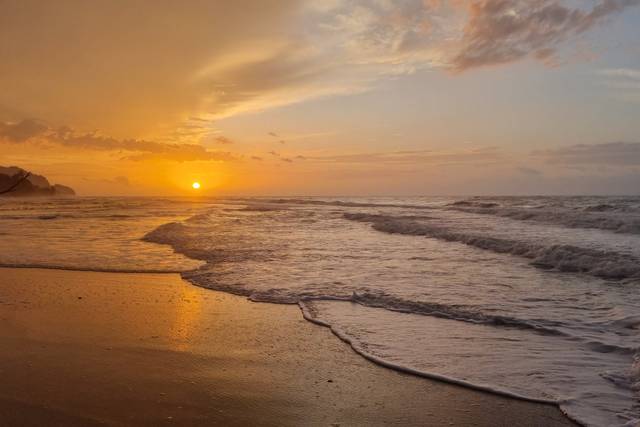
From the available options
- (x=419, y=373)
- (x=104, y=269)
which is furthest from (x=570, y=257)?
(x=104, y=269)

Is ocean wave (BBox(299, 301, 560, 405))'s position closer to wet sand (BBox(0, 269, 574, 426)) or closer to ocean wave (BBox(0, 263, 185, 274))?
wet sand (BBox(0, 269, 574, 426))

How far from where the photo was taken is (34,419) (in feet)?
11.6

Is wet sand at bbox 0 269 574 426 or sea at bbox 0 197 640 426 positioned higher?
sea at bbox 0 197 640 426

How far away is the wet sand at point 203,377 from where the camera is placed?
3.71m

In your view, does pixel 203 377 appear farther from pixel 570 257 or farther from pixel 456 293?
pixel 570 257

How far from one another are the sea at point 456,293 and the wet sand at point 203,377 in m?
0.46

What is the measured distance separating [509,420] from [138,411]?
2.91 metres

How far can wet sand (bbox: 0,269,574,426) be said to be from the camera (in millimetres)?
3707

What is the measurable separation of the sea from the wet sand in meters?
0.46

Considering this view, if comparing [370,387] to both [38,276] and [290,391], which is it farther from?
[38,276]

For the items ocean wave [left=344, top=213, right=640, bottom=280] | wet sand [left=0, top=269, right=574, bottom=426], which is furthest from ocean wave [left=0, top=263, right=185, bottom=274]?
ocean wave [left=344, top=213, right=640, bottom=280]

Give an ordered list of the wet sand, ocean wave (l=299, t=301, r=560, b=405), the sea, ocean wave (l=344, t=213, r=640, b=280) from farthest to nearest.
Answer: ocean wave (l=344, t=213, r=640, b=280) → the sea → ocean wave (l=299, t=301, r=560, b=405) → the wet sand

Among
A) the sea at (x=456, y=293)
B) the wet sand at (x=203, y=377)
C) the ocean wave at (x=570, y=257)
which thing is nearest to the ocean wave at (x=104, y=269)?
the sea at (x=456, y=293)

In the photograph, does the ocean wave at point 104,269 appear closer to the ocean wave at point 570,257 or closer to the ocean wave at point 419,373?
the ocean wave at point 419,373
